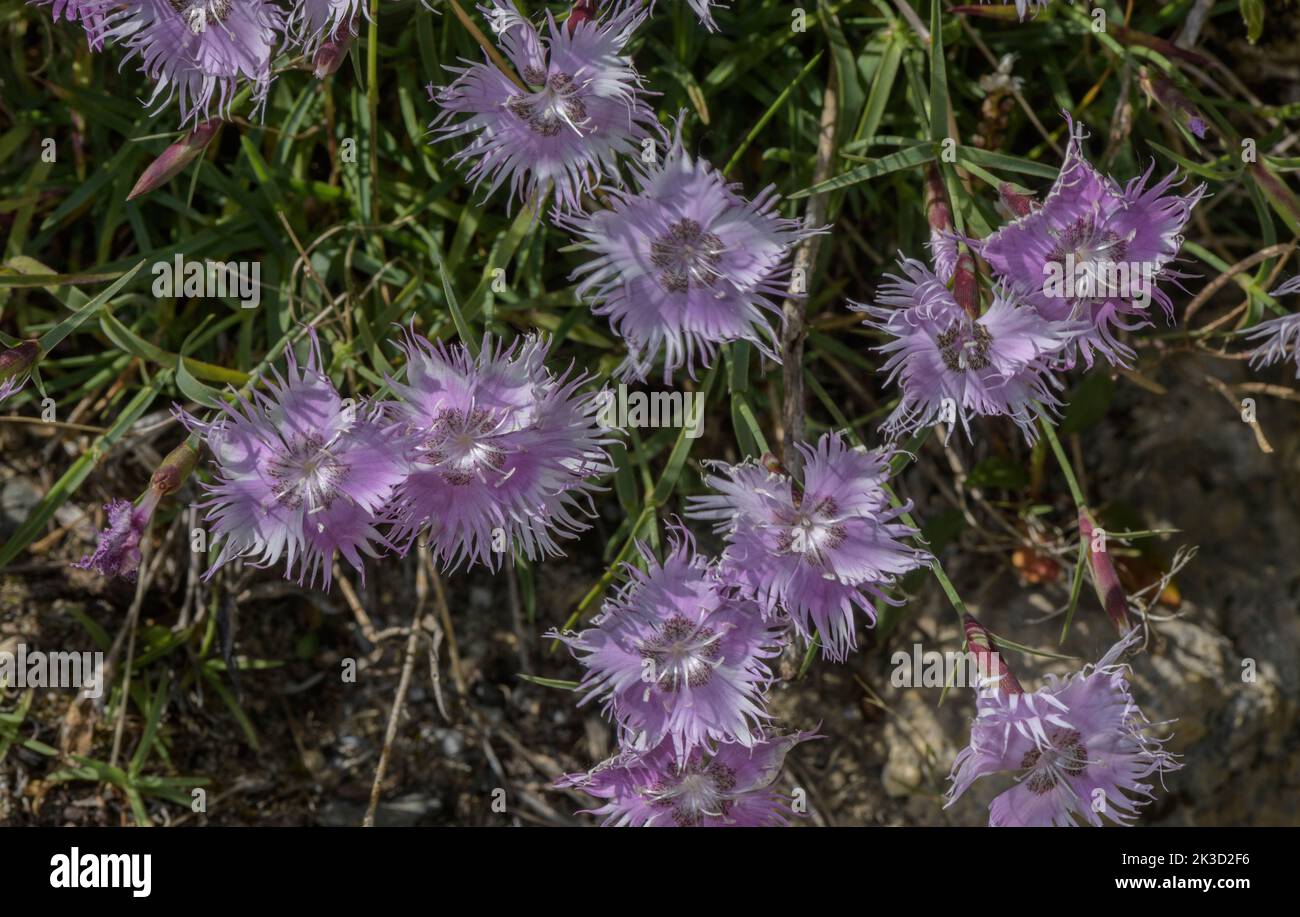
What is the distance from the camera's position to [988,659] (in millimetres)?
1980

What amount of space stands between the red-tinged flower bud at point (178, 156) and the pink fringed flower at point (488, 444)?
49 cm

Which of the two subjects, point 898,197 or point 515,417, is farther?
point 898,197

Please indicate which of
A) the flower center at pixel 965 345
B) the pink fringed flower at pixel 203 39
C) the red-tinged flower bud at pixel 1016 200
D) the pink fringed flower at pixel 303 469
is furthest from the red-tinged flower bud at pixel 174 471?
the red-tinged flower bud at pixel 1016 200

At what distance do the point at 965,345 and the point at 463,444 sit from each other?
0.83 m

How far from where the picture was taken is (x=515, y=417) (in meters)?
1.95

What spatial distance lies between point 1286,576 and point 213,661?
2471mm

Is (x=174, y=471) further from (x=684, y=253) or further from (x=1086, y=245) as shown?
(x=1086, y=245)

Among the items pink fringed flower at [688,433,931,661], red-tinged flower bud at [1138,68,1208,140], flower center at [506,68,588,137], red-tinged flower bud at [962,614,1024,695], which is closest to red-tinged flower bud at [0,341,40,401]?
flower center at [506,68,588,137]

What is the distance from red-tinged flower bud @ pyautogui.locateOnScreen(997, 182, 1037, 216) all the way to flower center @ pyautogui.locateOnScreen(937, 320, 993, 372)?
0.22 meters

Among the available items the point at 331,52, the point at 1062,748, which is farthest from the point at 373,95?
the point at 1062,748

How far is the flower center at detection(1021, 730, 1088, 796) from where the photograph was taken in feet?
6.55

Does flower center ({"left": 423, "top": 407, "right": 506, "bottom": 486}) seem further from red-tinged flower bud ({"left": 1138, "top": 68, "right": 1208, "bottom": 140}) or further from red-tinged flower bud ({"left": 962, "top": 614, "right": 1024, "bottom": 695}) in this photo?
red-tinged flower bud ({"left": 1138, "top": 68, "right": 1208, "bottom": 140})
